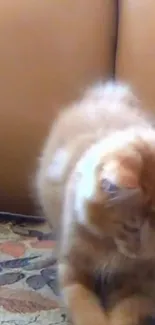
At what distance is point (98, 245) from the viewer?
1.16m

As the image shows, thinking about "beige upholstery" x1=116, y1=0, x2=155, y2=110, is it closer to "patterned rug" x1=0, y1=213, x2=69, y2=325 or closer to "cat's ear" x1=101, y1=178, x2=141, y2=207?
"patterned rug" x1=0, y1=213, x2=69, y2=325

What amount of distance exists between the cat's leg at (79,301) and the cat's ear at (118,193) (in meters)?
0.18

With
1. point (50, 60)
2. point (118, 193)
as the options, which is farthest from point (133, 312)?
point (50, 60)

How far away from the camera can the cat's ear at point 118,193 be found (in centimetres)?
99

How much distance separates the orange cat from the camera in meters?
1.05

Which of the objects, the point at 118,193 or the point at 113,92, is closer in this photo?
the point at 118,193

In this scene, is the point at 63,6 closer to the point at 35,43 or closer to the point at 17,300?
→ the point at 35,43

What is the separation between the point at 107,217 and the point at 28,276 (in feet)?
0.80

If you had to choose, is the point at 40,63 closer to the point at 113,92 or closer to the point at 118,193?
the point at 113,92

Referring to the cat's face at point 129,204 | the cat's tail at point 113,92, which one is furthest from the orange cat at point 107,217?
the cat's tail at point 113,92

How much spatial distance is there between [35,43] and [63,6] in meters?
0.11

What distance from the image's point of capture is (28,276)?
123 cm

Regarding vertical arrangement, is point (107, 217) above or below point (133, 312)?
above

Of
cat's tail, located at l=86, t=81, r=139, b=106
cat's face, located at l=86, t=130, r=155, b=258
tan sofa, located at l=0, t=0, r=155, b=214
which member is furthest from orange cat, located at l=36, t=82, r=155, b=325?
tan sofa, located at l=0, t=0, r=155, b=214
